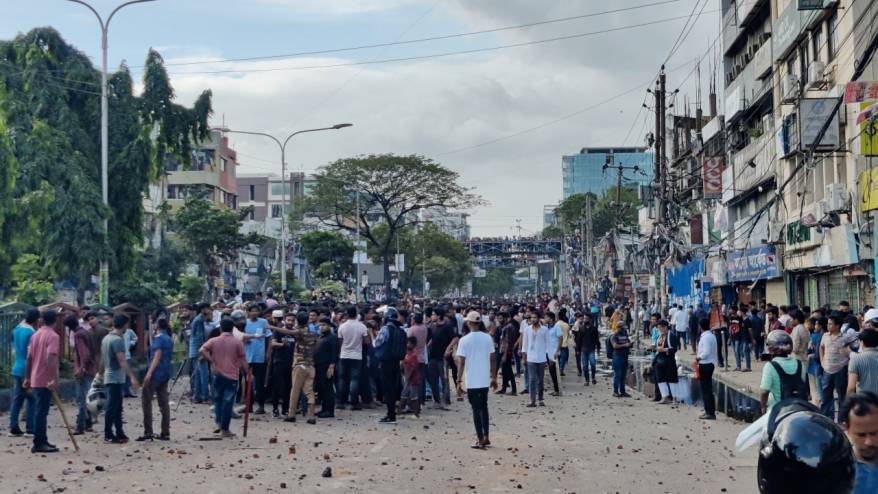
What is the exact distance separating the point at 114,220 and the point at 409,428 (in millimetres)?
17809

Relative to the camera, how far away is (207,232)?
161 ft

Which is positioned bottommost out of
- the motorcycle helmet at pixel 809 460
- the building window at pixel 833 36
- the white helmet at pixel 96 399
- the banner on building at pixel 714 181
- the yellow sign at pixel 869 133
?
the white helmet at pixel 96 399

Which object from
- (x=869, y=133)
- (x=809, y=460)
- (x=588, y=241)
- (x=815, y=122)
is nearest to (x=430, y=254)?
(x=588, y=241)

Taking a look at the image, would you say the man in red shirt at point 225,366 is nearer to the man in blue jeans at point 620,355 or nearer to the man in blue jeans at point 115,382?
the man in blue jeans at point 115,382

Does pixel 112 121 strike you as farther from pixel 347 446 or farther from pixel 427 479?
pixel 427 479

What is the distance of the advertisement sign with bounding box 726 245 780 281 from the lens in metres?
37.0

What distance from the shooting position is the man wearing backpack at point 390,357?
15.8 meters

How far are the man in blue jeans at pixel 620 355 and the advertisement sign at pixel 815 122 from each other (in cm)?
1131

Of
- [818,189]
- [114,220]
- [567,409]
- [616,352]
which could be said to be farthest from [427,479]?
[818,189]

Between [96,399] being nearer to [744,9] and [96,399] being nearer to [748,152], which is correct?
[748,152]

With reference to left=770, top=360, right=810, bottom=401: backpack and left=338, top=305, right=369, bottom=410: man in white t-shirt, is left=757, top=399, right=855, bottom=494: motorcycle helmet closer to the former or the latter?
left=770, top=360, right=810, bottom=401: backpack

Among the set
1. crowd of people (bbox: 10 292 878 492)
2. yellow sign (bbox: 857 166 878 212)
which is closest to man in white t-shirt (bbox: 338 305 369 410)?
crowd of people (bbox: 10 292 878 492)

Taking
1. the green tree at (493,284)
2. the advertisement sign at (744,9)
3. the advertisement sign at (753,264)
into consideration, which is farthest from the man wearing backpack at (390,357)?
the green tree at (493,284)

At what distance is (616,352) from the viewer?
A: 65.9 ft
